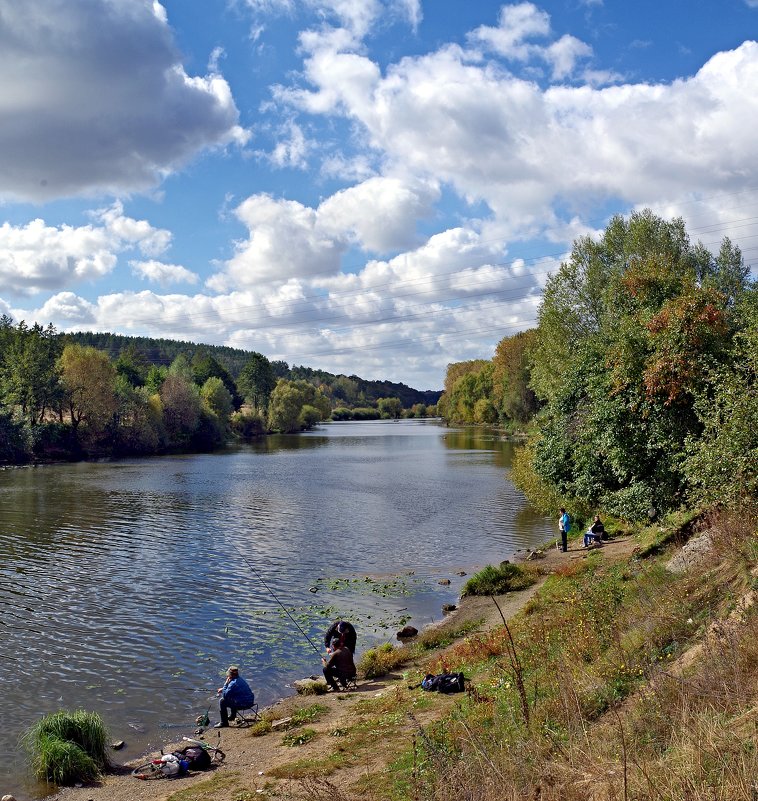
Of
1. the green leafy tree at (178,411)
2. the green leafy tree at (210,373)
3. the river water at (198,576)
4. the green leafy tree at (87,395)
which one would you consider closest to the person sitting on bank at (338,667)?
the river water at (198,576)

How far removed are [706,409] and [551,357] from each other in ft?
89.1

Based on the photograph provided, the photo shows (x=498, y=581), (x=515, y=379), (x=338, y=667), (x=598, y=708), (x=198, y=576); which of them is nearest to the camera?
(x=598, y=708)

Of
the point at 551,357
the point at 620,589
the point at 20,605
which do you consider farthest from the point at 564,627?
the point at 551,357

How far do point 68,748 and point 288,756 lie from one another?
4.90m

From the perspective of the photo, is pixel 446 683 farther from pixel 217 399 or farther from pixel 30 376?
pixel 217 399

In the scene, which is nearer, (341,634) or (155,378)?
(341,634)

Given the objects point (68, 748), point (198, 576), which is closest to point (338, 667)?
point (68, 748)

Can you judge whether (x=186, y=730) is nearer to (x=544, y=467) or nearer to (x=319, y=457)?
(x=544, y=467)

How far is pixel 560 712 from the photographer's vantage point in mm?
10219

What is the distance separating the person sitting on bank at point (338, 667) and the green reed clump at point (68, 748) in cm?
575

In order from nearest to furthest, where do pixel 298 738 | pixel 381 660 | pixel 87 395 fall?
pixel 298 738
pixel 381 660
pixel 87 395

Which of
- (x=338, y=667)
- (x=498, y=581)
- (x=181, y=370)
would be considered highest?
(x=181, y=370)

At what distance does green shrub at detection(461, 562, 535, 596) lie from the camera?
26.6 m

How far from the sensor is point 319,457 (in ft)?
312
